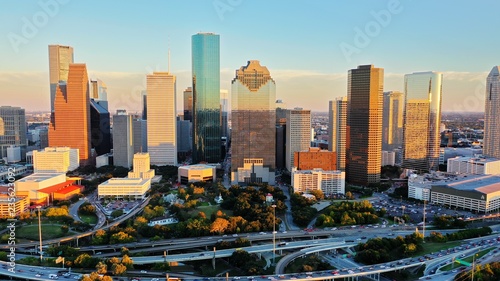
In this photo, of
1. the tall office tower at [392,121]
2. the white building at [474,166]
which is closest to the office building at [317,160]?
the white building at [474,166]

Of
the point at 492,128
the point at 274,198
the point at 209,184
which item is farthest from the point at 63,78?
the point at 492,128

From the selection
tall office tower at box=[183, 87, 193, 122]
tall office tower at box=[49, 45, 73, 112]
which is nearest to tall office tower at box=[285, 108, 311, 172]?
tall office tower at box=[183, 87, 193, 122]

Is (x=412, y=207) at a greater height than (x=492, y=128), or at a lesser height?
lesser

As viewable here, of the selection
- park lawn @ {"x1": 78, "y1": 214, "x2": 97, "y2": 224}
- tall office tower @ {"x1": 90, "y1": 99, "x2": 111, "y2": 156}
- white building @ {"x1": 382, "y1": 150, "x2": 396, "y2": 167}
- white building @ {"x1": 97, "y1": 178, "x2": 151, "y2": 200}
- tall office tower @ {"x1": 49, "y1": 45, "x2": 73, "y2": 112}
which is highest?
tall office tower @ {"x1": 49, "y1": 45, "x2": 73, "y2": 112}

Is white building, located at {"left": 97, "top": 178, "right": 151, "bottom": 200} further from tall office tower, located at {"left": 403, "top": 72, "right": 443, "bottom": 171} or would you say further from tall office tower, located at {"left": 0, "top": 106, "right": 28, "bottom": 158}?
tall office tower, located at {"left": 403, "top": 72, "right": 443, "bottom": 171}

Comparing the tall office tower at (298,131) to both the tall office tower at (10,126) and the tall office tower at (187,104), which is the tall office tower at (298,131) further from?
the tall office tower at (10,126)

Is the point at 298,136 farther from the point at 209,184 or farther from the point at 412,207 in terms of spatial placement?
the point at 412,207
